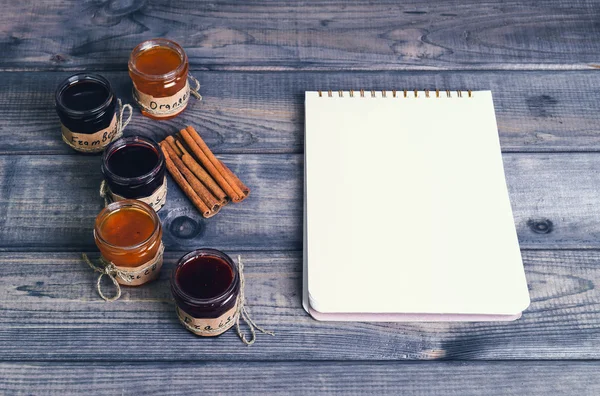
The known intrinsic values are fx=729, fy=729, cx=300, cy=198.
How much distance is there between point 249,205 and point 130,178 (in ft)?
0.72

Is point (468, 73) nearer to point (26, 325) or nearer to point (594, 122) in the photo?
point (594, 122)

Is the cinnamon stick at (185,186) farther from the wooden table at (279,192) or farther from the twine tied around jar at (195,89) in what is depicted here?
the twine tied around jar at (195,89)

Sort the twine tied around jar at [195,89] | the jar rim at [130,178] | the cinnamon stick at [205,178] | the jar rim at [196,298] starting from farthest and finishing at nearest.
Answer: the twine tied around jar at [195,89], the cinnamon stick at [205,178], the jar rim at [130,178], the jar rim at [196,298]

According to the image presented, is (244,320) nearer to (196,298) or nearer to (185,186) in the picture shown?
(196,298)

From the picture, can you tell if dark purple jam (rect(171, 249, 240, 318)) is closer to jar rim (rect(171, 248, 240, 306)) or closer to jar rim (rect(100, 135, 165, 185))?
jar rim (rect(171, 248, 240, 306))

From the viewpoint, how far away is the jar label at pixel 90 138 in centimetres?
127

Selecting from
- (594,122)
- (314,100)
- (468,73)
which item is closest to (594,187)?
(594,122)

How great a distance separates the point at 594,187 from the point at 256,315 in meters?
0.64

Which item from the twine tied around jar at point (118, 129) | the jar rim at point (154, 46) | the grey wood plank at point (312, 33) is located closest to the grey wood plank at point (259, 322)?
the twine tied around jar at point (118, 129)

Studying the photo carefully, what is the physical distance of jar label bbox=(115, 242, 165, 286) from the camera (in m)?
1.13

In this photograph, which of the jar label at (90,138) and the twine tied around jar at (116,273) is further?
the jar label at (90,138)

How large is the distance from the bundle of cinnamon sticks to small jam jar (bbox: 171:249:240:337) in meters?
0.16

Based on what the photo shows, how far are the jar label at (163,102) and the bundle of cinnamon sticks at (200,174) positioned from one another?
0.05 m

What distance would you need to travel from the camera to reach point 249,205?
126 cm
